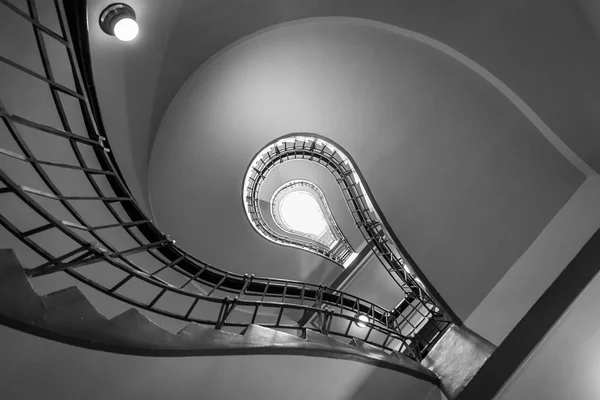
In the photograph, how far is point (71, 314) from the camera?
2.16 m

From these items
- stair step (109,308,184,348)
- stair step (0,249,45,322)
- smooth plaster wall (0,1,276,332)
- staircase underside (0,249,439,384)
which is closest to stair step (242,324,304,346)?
staircase underside (0,249,439,384)

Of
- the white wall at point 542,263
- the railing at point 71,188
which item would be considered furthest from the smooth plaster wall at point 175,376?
the white wall at point 542,263

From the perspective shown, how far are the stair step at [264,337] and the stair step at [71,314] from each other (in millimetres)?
1256

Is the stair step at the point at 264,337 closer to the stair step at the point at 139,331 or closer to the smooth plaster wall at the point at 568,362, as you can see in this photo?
the stair step at the point at 139,331

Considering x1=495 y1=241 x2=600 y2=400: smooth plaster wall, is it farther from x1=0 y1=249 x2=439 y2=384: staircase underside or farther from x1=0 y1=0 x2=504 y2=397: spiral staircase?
x1=0 y1=249 x2=439 y2=384: staircase underside

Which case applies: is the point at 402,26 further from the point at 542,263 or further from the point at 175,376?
the point at 175,376

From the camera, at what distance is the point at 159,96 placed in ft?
17.1

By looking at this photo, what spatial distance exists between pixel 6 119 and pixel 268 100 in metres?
4.29

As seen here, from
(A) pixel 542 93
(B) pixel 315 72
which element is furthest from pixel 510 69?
(B) pixel 315 72

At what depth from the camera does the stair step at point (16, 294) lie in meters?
1.86

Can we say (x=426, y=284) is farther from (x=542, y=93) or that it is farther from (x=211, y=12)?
(x=211, y=12)

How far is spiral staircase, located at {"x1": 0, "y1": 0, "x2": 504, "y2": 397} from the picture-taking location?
2.02 meters

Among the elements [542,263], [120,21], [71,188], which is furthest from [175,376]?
[542,263]

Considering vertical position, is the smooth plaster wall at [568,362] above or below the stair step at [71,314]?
above
